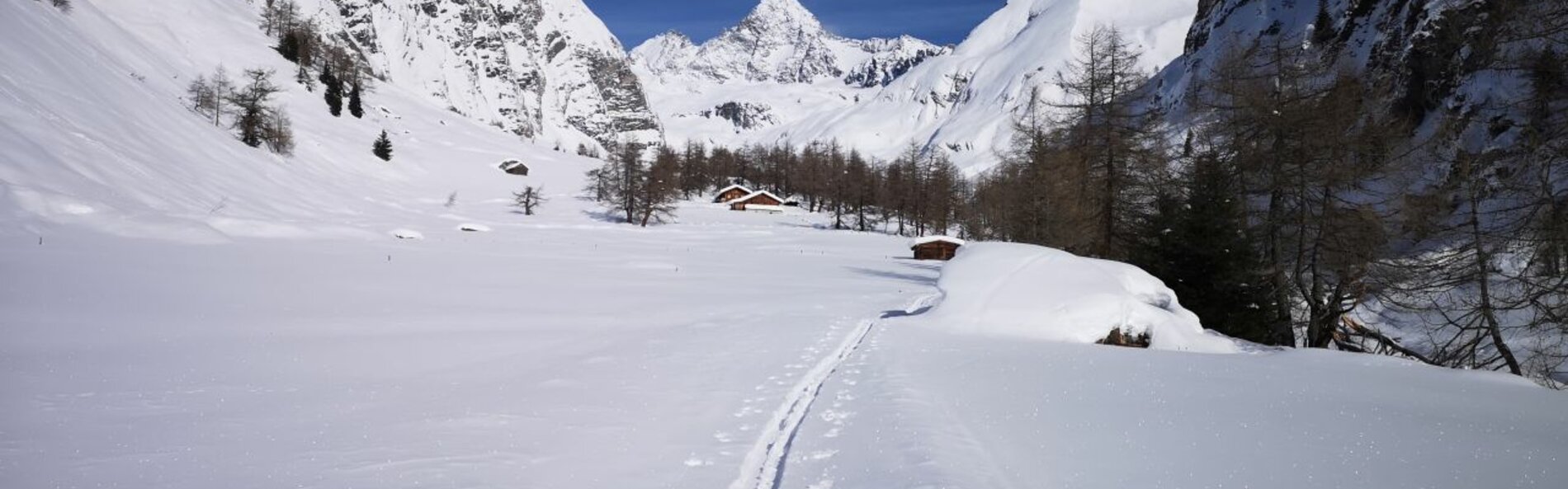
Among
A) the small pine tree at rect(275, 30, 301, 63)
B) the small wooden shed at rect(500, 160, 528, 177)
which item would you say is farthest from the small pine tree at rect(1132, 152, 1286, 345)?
the small pine tree at rect(275, 30, 301, 63)

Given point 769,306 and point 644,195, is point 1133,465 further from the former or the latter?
point 644,195

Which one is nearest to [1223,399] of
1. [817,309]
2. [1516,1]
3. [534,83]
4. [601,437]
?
[1516,1]

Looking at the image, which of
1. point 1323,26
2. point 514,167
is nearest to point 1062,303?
point 514,167

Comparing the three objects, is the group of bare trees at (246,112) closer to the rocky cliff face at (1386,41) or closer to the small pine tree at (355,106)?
the small pine tree at (355,106)

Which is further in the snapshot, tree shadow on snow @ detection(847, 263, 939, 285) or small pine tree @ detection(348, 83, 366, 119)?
small pine tree @ detection(348, 83, 366, 119)

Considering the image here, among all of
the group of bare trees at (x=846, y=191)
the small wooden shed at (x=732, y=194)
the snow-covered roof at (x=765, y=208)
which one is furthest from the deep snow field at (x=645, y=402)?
the small wooden shed at (x=732, y=194)

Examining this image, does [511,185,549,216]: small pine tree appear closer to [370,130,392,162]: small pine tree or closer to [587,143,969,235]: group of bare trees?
[587,143,969,235]: group of bare trees

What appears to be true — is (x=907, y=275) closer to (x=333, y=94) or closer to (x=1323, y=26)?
(x=333, y=94)

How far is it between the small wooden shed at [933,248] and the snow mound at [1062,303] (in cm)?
2695

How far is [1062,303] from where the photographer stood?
1009 cm

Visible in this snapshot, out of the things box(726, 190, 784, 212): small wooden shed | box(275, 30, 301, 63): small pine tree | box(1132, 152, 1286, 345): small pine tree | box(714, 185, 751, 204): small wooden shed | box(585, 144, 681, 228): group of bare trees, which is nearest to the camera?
box(1132, 152, 1286, 345): small pine tree

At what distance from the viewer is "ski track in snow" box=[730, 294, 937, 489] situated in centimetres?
418

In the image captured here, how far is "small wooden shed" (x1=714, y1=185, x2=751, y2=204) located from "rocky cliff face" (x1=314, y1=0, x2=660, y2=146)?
50651mm

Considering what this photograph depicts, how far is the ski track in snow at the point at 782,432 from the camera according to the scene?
4.18 meters
